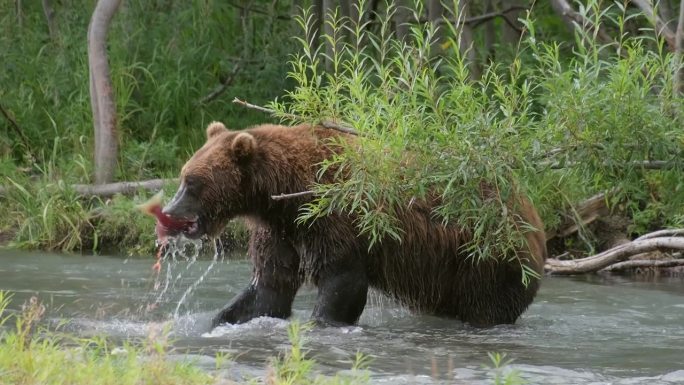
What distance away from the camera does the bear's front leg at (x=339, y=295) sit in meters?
6.98

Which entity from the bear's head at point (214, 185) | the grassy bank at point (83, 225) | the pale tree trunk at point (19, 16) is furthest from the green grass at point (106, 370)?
the pale tree trunk at point (19, 16)

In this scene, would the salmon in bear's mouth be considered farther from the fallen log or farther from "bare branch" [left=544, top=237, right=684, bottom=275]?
the fallen log

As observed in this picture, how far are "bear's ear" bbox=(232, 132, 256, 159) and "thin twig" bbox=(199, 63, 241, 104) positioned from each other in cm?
629

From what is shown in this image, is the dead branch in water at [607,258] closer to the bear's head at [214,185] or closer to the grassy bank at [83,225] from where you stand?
the grassy bank at [83,225]

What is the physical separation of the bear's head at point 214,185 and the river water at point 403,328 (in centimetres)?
69

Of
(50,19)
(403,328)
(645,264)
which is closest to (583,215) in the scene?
(645,264)

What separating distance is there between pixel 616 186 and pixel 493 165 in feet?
2.82

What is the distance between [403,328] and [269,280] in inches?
36.7

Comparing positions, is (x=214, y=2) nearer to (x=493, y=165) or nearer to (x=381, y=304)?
(x=381, y=304)

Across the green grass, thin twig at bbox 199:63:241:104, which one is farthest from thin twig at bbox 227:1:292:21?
the green grass

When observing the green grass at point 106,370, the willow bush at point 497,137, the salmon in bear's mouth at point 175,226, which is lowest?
the green grass at point 106,370

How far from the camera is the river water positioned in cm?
610

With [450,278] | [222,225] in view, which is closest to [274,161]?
[222,225]

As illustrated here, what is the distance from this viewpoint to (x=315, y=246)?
6980mm
